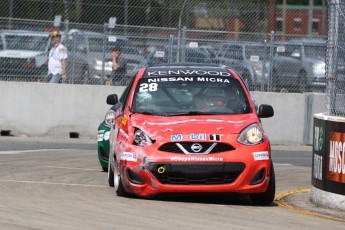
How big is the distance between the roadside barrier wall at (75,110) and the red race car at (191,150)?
9.66 m

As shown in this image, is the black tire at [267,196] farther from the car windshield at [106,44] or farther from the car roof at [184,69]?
the car windshield at [106,44]

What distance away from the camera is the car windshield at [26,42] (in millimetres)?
24156

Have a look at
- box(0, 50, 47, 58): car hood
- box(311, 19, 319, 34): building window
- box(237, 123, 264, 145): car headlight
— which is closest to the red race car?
box(237, 123, 264, 145): car headlight

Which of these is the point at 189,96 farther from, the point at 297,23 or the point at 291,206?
the point at 297,23

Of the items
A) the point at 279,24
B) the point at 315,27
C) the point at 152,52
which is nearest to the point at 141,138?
the point at 152,52

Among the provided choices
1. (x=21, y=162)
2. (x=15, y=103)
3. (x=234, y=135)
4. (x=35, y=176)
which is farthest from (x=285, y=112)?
(x=234, y=135)

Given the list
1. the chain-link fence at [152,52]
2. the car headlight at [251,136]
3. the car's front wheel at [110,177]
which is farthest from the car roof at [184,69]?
the chain-link fence at [152,52]

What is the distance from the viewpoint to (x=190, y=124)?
1202 centimetres

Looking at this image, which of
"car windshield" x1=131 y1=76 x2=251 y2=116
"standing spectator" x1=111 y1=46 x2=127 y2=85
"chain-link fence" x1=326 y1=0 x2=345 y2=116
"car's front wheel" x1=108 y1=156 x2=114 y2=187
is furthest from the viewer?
"standing spectator" x1=111 y1=46 x2=127 y2=85

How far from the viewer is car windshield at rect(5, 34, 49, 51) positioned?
79.3ft

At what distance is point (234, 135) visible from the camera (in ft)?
38.9

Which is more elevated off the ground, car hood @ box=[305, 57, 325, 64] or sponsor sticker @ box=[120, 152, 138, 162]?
car hood @ box=[305, 57, 325, 64]

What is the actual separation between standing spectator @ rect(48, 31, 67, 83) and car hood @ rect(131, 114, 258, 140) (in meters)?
11.0

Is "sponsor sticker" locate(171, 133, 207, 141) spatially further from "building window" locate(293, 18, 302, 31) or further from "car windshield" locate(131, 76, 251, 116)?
"building window" locate(293, 18, 302, 31)
